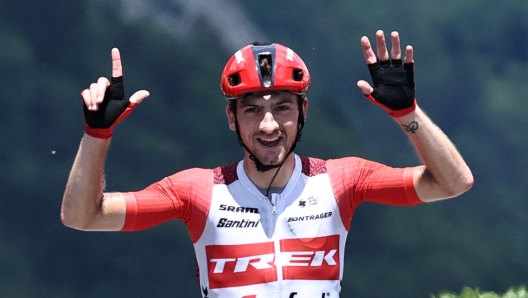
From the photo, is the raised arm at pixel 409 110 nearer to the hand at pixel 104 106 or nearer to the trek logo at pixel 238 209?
the trek logo at pixel 238 209

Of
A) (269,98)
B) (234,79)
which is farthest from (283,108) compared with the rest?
(234,79)

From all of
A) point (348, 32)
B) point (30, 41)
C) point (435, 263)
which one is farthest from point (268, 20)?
point (435, 263)

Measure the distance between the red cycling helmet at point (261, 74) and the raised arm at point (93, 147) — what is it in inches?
21.1

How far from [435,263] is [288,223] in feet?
9.76

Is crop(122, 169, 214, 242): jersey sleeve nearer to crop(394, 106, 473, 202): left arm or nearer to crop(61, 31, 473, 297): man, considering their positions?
crop(61, 31, 473, 297): man

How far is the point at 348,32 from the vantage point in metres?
7.07

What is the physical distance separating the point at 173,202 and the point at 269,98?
0.77 metres

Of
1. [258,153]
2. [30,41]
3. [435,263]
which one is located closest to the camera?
[258,153]

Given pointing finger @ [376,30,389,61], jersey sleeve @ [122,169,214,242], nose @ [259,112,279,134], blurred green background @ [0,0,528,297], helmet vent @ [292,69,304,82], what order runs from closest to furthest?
pointing finger @ [376,30,389,61] < nose @ [259,112,279,134] < jersey sleeve @ [122,169,214,242] < helmet vent @ [292,69,304,82] < blurred green background @ [0,0,528,297]

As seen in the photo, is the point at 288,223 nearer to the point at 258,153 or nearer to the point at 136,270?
the point at 258,153

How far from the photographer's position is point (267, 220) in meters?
4.74

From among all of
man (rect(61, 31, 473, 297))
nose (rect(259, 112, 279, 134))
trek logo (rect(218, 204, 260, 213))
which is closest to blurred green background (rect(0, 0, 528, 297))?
man (rect(61, 31, 473, 297))

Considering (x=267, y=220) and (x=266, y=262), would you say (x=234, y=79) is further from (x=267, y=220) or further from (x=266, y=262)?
(x=266, y=262)

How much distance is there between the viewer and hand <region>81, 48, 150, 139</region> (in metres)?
4.29
